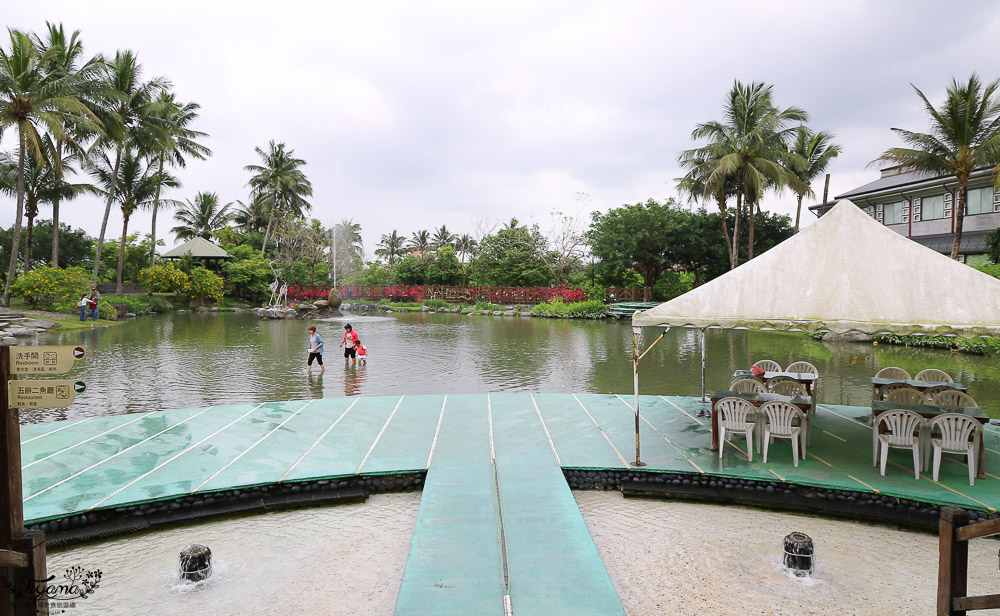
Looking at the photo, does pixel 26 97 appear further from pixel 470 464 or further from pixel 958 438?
pixel 958 438

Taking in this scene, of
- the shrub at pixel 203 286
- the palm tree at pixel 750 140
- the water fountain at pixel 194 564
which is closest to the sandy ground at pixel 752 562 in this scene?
the water fountain at pixel 194 564

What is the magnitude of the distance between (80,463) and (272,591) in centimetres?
374

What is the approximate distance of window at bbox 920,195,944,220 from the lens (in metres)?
28.4

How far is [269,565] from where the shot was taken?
507cm

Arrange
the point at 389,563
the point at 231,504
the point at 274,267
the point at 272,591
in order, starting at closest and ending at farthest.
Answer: the point at 272,591
the point at 389,563
the point at 231,504
the point at 274,267

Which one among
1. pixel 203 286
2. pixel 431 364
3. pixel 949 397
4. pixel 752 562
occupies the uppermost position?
pixel 203 286

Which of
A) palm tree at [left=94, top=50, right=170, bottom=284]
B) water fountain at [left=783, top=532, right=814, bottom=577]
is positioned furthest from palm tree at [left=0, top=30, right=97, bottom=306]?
water fountain at [left=783, top=532, right=814, bottom=577]

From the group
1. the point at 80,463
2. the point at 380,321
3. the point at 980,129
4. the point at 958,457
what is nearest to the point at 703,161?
the point at 980,129

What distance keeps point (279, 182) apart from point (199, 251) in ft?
33.3

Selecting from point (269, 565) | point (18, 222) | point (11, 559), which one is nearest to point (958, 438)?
point (269, 565)

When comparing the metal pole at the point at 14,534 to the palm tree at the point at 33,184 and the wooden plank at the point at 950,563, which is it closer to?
the wooden plank at the point at 950,563

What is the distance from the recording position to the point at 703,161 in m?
31.8

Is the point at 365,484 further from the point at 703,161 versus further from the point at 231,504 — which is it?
the point at 703,161

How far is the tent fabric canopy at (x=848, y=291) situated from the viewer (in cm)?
639
